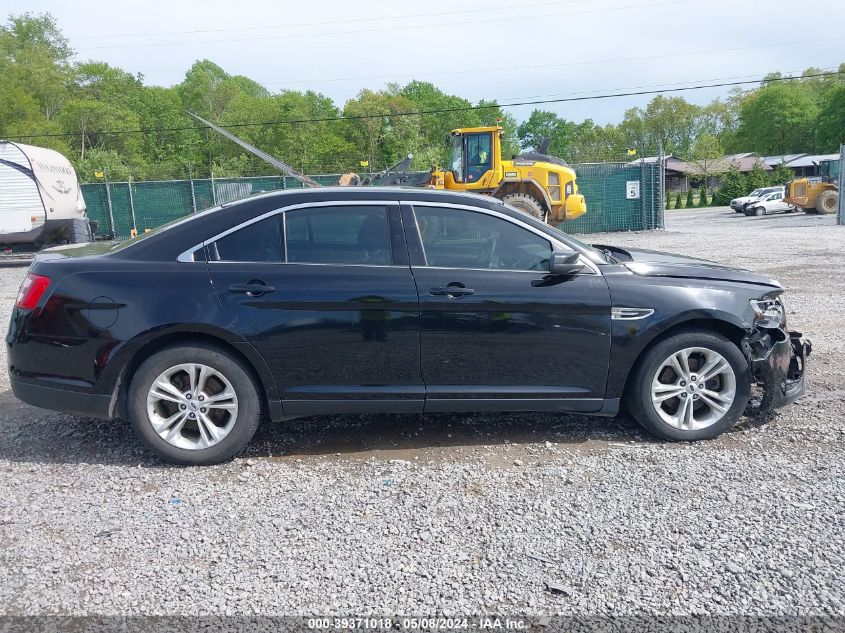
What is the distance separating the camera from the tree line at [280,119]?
56312 millimetres

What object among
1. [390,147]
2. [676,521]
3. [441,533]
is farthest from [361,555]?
[390,147]

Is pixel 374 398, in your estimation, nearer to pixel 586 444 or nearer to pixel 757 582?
pixel 586 444

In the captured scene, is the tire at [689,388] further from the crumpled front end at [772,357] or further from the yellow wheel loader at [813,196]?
the yellow wheel loader at [813,196]

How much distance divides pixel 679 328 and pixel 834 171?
185 feet

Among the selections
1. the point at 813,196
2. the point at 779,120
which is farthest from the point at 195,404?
the point at 779,120

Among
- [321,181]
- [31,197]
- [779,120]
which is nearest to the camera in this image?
[31,197]

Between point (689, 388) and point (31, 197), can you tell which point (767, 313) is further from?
point (31, 197)

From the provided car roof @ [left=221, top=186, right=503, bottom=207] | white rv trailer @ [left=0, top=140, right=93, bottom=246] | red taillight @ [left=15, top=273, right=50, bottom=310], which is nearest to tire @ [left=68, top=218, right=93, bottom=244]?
white rv trailer @ [left=0, top=140, right=93, bottom=246]

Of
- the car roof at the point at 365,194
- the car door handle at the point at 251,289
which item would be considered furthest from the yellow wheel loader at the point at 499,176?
the car door handle at the point at 251,289

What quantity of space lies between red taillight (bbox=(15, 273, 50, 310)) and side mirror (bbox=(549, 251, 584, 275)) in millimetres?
3156

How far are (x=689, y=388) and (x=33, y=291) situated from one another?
4238 mm

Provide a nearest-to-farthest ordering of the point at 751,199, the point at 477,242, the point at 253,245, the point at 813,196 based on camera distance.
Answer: the point at 253,245 < the point at 477,242 < the point at 813,196 < the point at 751,199

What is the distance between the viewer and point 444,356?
4.38 m

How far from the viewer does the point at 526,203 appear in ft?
62.7
